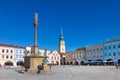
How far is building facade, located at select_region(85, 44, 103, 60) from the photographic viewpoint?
95812 mm

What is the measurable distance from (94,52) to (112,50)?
1453 centimetres

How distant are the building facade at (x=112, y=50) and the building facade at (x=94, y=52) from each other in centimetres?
328

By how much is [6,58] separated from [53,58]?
33478 millimetres

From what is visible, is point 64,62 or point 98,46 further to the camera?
point 64,62

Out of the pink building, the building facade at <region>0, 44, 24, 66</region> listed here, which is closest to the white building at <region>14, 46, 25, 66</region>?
the building facade at <region>0, 44, 24, 66</region>

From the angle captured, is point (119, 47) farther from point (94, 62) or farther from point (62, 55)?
point (62, 55)

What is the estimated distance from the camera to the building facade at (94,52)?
314 feet

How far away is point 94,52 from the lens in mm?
100375

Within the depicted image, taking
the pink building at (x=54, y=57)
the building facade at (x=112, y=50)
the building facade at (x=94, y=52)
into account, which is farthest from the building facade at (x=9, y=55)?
the building facade at (x=112, y=50)

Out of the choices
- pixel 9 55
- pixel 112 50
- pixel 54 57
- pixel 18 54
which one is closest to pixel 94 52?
pixel 112 50

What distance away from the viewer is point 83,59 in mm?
112750

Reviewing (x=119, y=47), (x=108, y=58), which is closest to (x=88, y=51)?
(x=108, y=58)

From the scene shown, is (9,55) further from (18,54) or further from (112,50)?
(112,50)

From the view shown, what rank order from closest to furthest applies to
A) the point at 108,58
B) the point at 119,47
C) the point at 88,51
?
the point at 119,47
the point at 108,58
the point at 88,51
